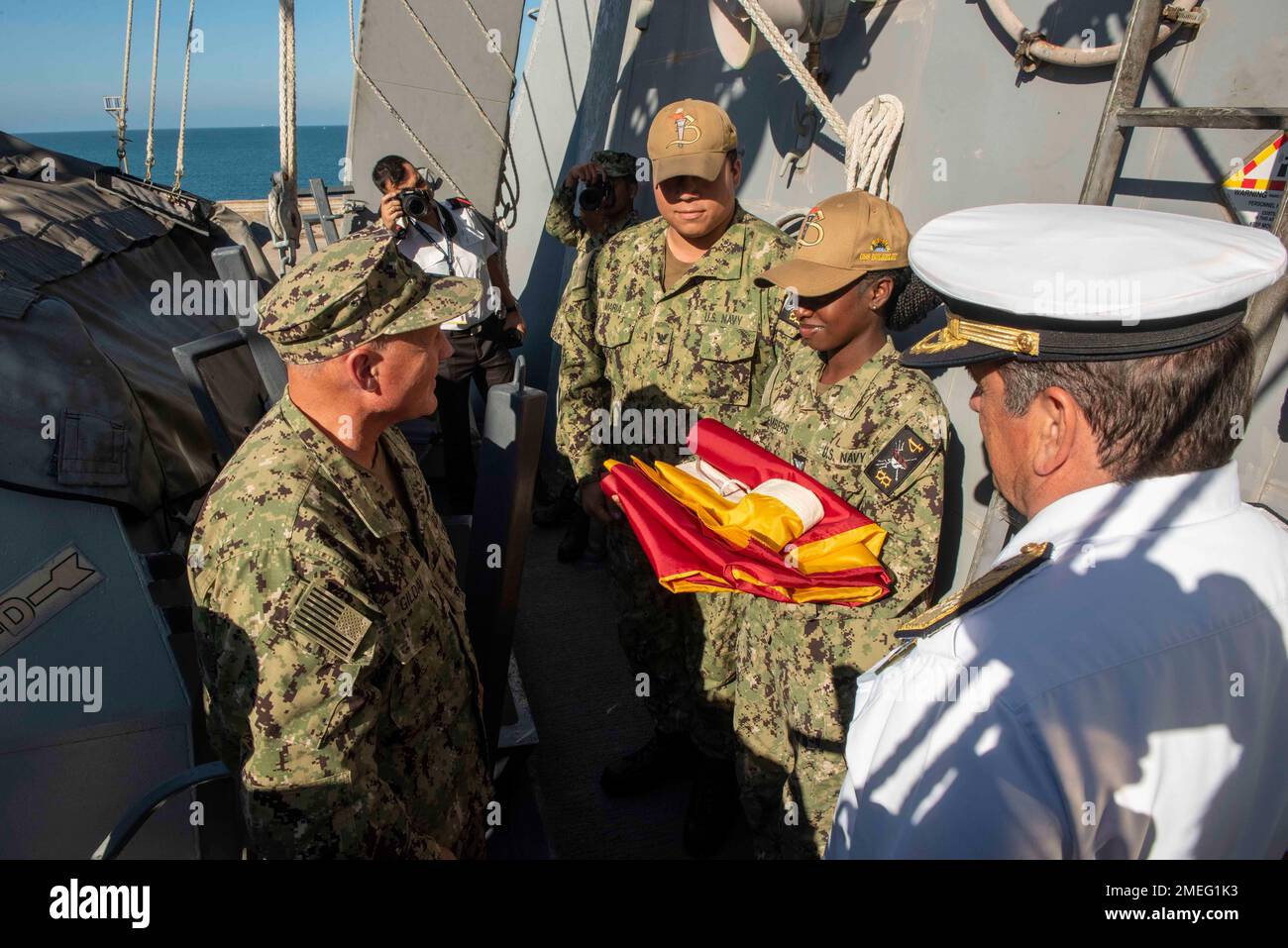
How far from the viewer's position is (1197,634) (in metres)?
0.85

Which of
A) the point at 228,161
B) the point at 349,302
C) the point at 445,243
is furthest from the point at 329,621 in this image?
the point at 228,161

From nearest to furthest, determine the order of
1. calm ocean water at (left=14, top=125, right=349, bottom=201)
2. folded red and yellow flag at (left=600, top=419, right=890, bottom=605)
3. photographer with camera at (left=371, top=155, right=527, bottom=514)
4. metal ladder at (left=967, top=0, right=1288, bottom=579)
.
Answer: metal ladder at (left=967, top=0, right=1288, bottom=579), folded red and yellow flag at (left=600, top=419, right=890, bottom=605), photographer with camera at (left=371, top=155, right=527, bottom=514), calm ocean water at (left=14, top=125, right=349, bottom=201)

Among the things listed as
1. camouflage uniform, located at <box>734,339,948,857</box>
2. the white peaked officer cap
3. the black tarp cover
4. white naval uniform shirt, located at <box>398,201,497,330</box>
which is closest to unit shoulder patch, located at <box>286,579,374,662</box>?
the white peaked officer cap

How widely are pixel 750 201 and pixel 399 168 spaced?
6.58 ft

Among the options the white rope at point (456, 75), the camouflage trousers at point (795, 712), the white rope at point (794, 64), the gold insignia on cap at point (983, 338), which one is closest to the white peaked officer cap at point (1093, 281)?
the gold insignia on cap at point (983, 338)

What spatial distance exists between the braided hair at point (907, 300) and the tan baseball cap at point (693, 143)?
29.6 inches

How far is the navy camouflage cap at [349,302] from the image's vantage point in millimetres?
1388

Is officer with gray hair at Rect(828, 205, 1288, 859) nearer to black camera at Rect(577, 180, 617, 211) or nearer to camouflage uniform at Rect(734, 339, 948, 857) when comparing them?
camouflage uniform at Rect(734, 339, 948, 857)

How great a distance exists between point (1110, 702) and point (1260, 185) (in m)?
1.29

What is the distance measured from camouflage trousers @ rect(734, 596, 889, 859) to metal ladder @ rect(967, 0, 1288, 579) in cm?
106

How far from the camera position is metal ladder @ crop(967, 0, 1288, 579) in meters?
1.26

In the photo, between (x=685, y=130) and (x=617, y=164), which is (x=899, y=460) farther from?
(x=617, y=164)

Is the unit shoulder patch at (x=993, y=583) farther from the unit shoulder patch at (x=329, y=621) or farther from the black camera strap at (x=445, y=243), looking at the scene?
the black camera strap at (x=445, y=243)
